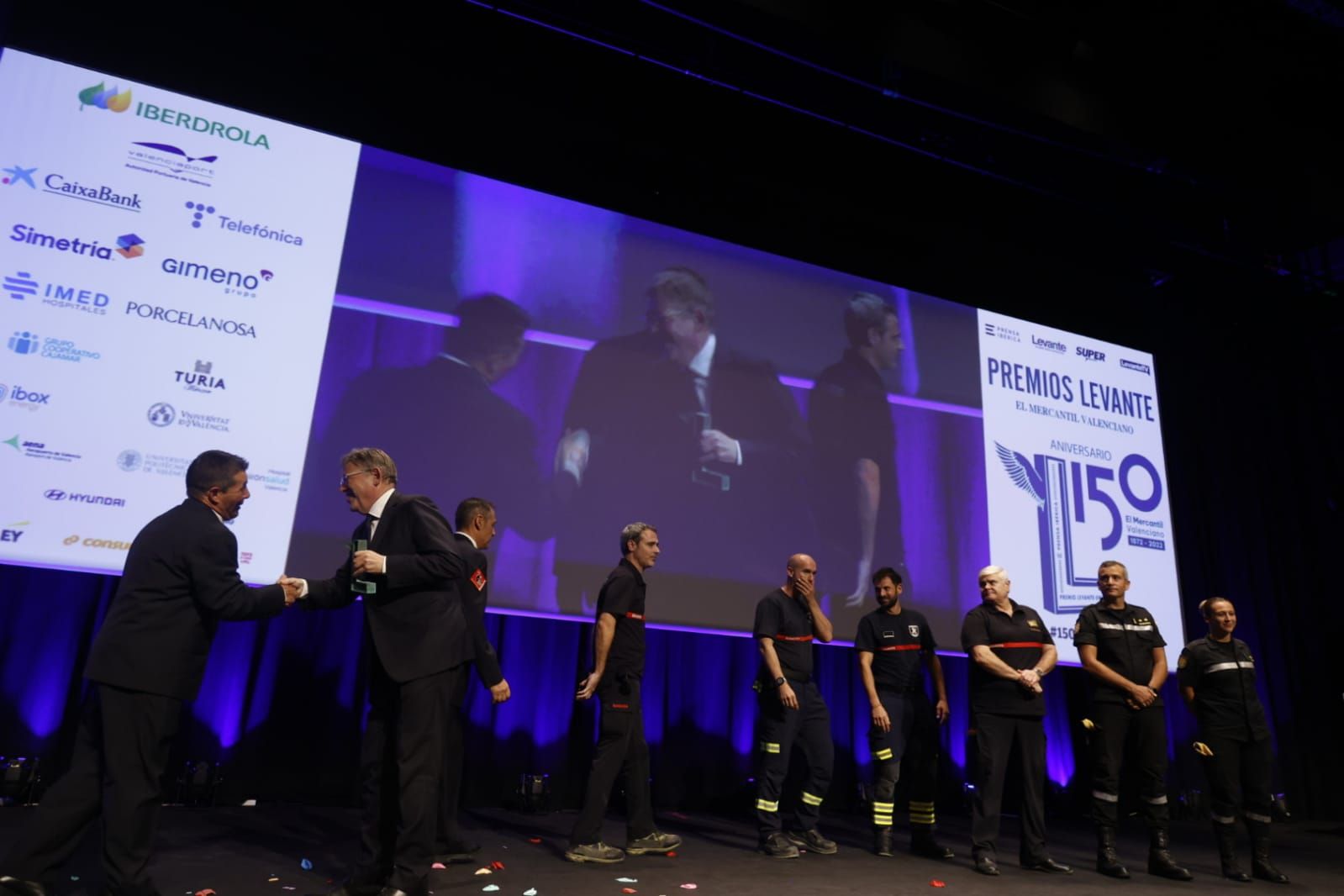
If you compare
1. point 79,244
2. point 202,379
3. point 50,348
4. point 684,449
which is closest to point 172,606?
point 202,379

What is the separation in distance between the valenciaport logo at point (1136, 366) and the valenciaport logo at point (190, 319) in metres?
6.72

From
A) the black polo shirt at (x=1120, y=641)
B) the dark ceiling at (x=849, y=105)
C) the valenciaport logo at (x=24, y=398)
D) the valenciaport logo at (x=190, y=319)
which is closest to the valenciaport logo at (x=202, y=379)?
the valenciaport logo at (x=190, y=319)

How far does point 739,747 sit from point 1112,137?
16.6 ft

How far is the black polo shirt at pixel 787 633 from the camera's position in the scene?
14.1 feet

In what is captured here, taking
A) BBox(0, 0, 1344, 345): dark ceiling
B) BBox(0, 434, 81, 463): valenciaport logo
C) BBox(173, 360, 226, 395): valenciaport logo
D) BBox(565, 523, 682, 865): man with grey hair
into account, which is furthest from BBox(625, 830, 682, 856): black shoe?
BBox(0, 0, 1344, 345): dark ceiling

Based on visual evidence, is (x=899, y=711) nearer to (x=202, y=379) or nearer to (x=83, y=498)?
(x=202, y=379)

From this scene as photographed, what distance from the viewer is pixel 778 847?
4133 mm

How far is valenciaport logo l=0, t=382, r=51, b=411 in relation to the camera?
398cm

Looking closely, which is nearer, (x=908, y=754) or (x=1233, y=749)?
(x=1233, y=749)

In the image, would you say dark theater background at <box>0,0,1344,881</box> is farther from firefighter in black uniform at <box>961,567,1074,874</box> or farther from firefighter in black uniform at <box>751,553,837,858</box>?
firefighter in black uniform at <box>961,567,1074,874</box>

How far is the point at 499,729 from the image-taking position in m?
5.37

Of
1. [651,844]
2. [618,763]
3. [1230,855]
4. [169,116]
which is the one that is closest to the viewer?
[618,763]

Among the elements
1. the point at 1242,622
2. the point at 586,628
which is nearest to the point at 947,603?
the point at 586,628

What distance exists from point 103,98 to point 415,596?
350 cm
